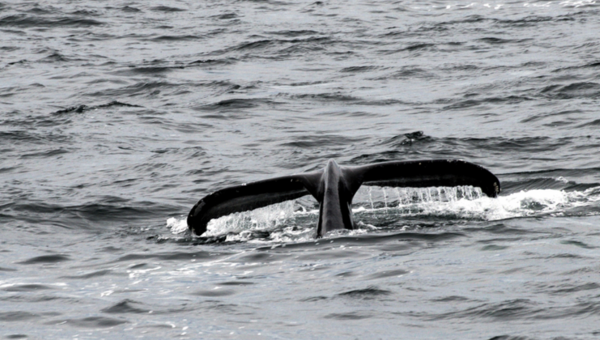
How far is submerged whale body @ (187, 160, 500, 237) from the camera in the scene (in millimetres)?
10445

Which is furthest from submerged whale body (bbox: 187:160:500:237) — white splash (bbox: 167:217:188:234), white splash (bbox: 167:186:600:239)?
white splash (bbox: 167:217:188:234)

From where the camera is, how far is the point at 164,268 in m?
9.85

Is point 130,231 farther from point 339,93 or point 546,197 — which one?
point 339,93

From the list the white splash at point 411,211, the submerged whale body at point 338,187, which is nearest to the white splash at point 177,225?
the white splash at point 411,211

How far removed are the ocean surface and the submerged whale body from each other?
0.19 metres

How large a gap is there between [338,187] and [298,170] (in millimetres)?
4158

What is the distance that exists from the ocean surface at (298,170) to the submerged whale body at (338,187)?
7.6 inches

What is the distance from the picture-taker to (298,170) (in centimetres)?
1479

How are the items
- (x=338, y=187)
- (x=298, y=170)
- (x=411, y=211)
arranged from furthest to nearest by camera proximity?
(x=298, y=170)
(x=411, y=211)
(x=338, y=187)

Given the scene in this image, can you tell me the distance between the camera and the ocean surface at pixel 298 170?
824cm

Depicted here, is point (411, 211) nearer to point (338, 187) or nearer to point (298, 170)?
point (338, 187)

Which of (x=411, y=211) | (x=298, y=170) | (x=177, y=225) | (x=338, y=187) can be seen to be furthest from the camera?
(x=298, y=170)

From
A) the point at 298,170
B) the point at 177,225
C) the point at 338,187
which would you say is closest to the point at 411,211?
the point at 338,187

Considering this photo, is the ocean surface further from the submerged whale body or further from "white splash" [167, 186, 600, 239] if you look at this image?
the submerged whale body
